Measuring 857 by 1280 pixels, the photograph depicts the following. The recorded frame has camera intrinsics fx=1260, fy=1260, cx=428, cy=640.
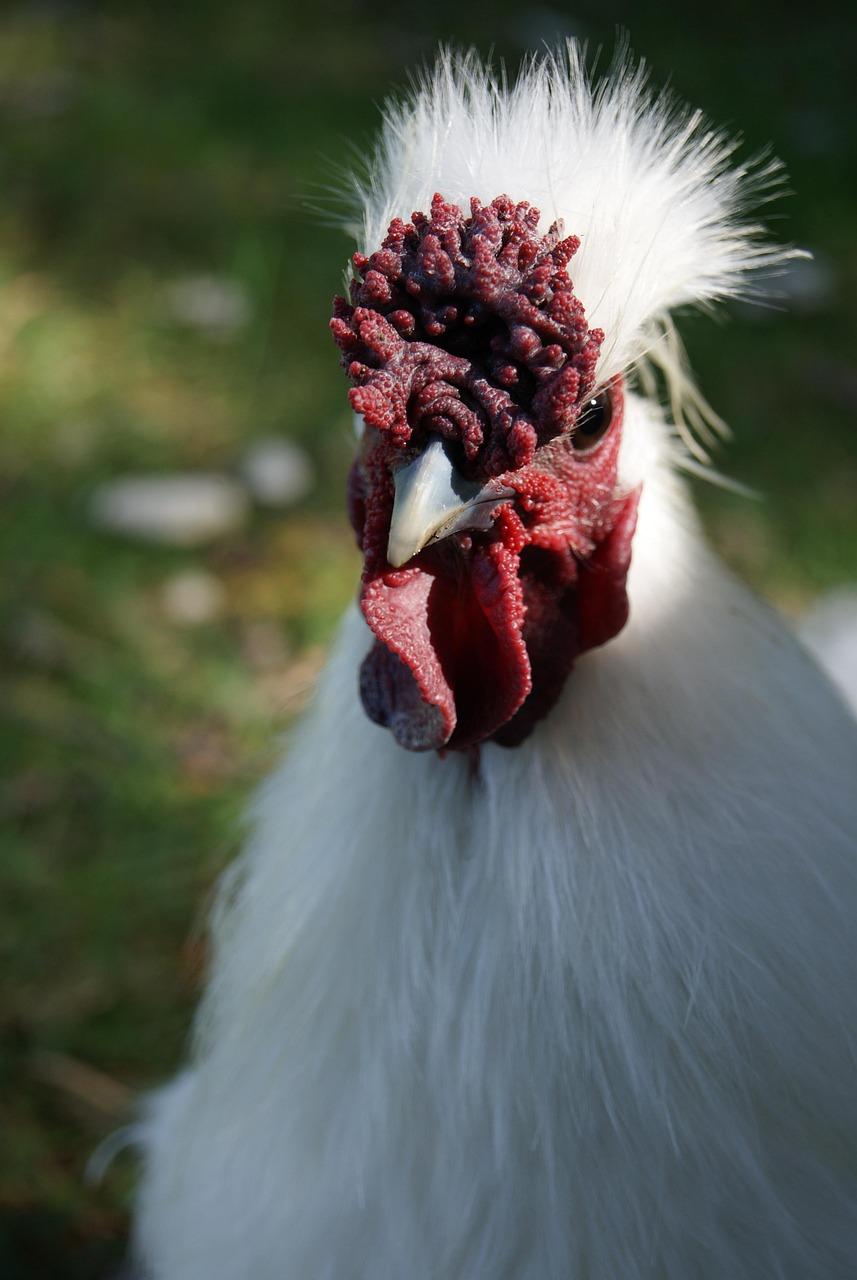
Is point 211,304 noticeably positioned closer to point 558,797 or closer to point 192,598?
point 192,598

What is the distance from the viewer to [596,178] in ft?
3.95

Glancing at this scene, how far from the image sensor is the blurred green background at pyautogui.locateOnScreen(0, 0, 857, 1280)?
2.41m

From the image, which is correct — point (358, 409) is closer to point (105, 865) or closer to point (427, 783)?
point (427, 783)

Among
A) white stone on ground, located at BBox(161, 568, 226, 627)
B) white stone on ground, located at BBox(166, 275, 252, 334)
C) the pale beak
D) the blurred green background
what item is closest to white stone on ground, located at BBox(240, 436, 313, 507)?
the blurred green background

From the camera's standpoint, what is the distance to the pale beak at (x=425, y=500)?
43.9 inches

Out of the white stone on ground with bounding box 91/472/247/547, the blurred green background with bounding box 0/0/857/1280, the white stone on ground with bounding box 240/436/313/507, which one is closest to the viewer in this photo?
the blurred green background with bounding box 0/0/857/1280

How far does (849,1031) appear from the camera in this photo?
49.1 inches

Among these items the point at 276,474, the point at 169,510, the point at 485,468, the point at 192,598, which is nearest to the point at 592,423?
the point at 485,468

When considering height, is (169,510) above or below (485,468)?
below

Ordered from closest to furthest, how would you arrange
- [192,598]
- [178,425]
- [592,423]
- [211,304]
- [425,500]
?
1. [425,500]
2. [592,423]
3. [192,598]
4. [178,425]
5. [211,304]

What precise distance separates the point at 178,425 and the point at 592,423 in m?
2.74

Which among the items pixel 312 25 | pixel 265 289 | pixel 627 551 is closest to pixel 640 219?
pixel 627 551

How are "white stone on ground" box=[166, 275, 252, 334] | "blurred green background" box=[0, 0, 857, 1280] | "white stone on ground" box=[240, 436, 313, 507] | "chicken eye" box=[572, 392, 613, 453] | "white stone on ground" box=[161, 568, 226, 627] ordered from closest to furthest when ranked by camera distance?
1. "chicken eye" box=[572, 392, 613, 453]
2. "blurred green background" box=[0, 0, 857, 1280]
3. "white stone on ground" box=[161, 568, 226, 627]
4. "white stone on ground" box=[240, 436, 313, 507]
5. "white stone on ground" box=[166, 275, 252, 334]

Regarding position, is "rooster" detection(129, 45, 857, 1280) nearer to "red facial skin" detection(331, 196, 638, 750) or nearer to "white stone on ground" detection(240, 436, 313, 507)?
"red facial skin" detection(331, 196, 638, 750)
